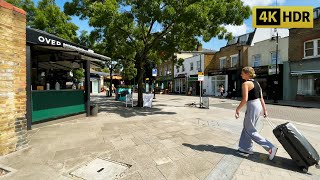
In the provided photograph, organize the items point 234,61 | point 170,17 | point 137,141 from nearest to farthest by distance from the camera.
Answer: point 137,141 < point 170,17 < point 234,61

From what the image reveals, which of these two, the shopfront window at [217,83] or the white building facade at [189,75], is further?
the white building facade at [189,75]

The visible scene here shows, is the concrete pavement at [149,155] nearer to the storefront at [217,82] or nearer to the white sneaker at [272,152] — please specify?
the white sneaker at [272,152]

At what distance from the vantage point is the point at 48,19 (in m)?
17.4

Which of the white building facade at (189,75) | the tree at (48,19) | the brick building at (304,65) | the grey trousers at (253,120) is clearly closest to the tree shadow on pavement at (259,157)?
the grey trousers at (253,120)

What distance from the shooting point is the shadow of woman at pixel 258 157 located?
4324 mm

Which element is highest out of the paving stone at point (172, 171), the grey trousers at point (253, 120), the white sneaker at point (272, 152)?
the grey trousers at point (253, 120)

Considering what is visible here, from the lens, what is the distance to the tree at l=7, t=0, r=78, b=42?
1698 centimetres

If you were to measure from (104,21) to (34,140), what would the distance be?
6.32m

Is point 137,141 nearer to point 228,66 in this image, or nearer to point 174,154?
point 174,154

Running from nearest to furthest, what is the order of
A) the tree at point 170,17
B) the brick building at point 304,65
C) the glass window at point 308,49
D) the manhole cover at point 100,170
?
the manhole cover at point 100,170, the tree at point 170,17, the brick building at point 304,65, the glass window at point 308,49

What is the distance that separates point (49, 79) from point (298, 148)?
41.8ft

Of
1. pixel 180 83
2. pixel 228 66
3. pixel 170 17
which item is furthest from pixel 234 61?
pixel 170 17

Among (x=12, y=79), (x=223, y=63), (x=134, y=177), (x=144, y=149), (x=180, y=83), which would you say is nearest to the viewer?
(x=134, y=177)

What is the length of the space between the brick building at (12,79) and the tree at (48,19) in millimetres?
12643
